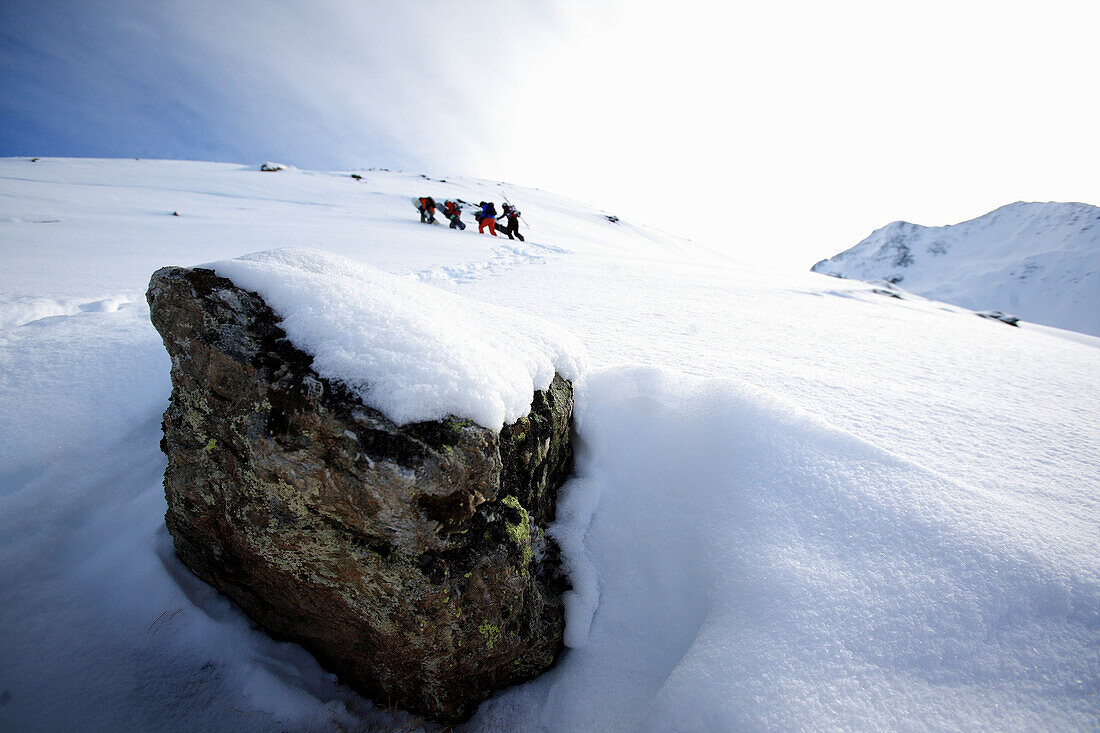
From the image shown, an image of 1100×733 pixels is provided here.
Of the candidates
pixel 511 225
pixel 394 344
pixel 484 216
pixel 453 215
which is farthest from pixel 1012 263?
pixel 394 344

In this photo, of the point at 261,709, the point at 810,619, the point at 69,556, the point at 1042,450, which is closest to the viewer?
the point at 810,619

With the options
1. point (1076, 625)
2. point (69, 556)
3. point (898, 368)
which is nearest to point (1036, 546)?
point (1076, 625)

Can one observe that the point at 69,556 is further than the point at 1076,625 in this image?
Yes

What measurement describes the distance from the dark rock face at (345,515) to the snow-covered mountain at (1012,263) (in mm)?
37169

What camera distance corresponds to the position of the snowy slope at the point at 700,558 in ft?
3.75

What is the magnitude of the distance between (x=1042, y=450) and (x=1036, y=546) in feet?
3.59

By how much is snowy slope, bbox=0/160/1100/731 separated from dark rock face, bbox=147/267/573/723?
194 mm

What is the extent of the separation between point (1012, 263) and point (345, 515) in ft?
214

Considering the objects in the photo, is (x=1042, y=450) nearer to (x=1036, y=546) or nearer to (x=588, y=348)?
(x=1036, y=546)

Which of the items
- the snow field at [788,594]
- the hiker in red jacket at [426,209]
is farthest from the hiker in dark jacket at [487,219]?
the snow field at [788,594]

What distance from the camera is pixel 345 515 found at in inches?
48.6

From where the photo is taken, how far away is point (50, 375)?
2100mm

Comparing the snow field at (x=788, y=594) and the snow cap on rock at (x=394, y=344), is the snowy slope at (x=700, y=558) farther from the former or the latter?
the snow cap on rock at (x=394, y=344)

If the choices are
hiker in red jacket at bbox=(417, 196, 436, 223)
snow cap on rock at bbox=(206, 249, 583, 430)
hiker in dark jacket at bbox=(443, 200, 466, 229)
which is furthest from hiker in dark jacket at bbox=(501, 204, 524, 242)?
snow cap on rock at bbox=(206, 249, 583, 430)
